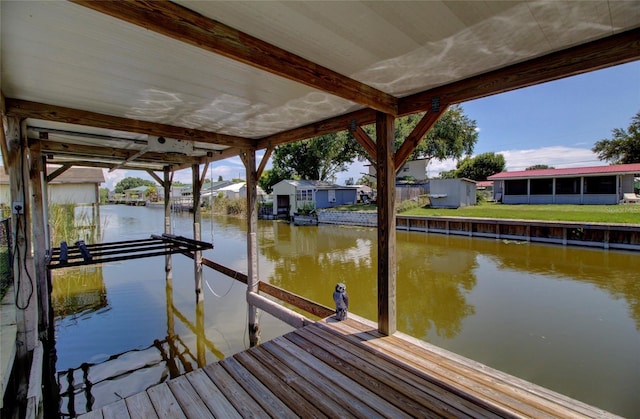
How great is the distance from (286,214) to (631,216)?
19071 millimetres

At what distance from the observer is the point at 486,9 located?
5.15ft

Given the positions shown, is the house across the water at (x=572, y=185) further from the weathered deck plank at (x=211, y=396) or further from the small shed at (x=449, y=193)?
the weathered deck plank at (x=211, y=396)

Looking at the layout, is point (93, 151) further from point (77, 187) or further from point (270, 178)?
point (270, 178)

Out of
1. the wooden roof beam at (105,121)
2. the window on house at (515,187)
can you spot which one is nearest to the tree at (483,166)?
the window on house at (515,187)

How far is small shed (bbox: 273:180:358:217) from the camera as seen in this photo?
71.2ft

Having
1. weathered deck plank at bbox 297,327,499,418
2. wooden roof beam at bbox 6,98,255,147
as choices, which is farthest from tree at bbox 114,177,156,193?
weathered deck plank at bbox 297,327,499,418

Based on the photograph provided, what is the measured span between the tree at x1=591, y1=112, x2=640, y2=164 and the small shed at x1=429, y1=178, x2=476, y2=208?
1605 centimetres

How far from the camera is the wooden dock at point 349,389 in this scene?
6.57 ft

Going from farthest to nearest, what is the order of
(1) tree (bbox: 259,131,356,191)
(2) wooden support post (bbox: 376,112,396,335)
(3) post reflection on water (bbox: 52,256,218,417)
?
1. (1) tree (bbox: 259,131,356,191)
2. (3) post reflection on water (bbox: 52,256,218,417)
3. (2) wooden support post (bbox: 376,112,396,335)

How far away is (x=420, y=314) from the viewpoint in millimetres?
5938

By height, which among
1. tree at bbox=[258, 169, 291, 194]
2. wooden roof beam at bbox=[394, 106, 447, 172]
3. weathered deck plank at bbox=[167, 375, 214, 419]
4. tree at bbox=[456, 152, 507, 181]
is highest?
Result: tree at bbox=[456, 152, 507, 181]

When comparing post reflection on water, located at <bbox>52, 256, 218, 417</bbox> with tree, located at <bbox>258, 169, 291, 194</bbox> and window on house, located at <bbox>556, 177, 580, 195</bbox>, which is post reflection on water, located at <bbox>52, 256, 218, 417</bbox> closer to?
window on house, located at <bbox>556, 177, 580, 195</bbox>

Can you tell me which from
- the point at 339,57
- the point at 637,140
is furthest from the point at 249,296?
the point at 637,140

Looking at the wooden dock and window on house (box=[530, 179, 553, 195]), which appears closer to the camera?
the wooden dock
